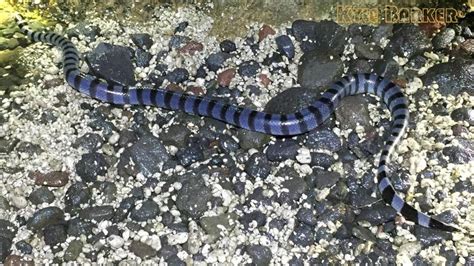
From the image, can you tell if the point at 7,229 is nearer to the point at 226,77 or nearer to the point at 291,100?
the point at 226,77

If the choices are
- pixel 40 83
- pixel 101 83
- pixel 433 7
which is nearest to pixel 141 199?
pixel 101 83

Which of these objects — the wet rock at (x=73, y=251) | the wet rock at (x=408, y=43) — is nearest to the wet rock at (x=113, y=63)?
the wet rock at (x=73, y=251)

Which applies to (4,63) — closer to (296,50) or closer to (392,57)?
(296,50)

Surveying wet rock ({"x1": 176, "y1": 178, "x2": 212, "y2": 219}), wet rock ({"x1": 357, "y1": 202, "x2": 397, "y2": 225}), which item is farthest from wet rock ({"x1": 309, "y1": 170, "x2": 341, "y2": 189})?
wet rock ({"x1": 176, "y1": 178, "x2": 212, "y2": 219})

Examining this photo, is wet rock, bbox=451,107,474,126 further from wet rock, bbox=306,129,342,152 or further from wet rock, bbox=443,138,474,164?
wet rock, bbox=306,129,342,152

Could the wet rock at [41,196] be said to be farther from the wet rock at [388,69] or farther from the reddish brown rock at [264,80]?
the wet rock at [388,69]

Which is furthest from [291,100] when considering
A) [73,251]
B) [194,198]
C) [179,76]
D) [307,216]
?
[73,251]
